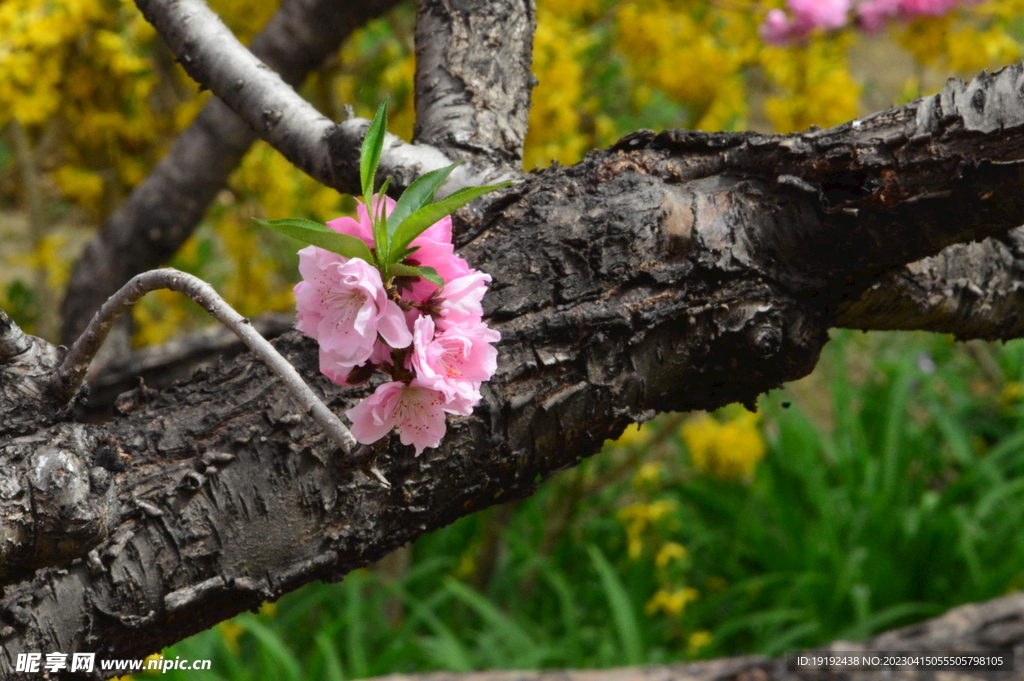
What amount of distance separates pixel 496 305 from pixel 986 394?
371 cm

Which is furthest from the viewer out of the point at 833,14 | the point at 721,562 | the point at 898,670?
the point at 721,562

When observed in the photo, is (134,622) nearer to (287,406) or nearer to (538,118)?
(287,406)

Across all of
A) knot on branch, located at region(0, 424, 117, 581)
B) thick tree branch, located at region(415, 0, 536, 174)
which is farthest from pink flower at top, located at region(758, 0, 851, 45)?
knot on branch, located at region(0, 424, 117, 581)

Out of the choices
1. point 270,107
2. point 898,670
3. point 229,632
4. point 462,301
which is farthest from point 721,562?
point 462,301

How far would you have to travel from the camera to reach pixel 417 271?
2.27 ft

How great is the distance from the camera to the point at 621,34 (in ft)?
9.23

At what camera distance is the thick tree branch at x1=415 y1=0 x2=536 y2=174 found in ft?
3.58

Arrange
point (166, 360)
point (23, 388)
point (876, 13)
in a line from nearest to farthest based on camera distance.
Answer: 1. point (23, 388)
2. point (166, 360)
3. point (876, 13)

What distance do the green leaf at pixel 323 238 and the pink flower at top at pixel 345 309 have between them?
0.01 m

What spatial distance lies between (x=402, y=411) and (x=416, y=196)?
19 cm

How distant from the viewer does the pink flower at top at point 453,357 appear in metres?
0.70

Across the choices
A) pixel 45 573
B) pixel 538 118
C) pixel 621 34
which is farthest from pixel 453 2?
pixel 621 34

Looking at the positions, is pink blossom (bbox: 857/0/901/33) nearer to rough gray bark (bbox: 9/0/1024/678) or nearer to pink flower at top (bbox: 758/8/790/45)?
pink flower at top (bbox: 758/8/790/45)

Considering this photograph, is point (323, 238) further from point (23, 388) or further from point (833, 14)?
point (833, 14)
